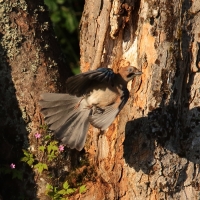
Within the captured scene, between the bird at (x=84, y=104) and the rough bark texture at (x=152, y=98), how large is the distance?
0.16 m

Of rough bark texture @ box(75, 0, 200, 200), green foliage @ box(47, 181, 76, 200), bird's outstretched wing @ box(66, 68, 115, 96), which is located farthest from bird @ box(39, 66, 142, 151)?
green foliage @ box(47, 181, 76, 200)

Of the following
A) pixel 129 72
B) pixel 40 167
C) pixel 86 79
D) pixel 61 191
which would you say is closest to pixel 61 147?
pixel 40 167

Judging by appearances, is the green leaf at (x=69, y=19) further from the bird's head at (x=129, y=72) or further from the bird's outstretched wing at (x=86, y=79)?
the bird's head at (x=129, y=72)

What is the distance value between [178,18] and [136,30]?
35cm

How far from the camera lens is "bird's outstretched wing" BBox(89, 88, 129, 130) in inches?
174

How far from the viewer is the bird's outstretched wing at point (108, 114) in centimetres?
441

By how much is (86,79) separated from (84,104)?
1.46 feet

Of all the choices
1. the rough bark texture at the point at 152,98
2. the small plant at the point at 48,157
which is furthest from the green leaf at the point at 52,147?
the rough bark texture at the point at 152,98

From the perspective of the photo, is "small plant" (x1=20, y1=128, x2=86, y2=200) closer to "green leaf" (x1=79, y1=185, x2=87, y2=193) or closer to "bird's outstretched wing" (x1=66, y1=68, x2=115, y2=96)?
"green leaf" (x1=79, y1=185, x2=87, y2=193)

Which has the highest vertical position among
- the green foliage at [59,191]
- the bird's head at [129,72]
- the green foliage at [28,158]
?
the bird's head at [129,72]

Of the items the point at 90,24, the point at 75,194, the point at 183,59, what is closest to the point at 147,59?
the point at 183,59

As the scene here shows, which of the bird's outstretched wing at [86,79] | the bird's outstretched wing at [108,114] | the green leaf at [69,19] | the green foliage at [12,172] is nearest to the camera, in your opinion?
the bird's outstretched wing at [86,79]

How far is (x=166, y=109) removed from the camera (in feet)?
15.0

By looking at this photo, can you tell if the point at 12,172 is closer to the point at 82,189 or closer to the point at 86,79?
the point at 82,189
